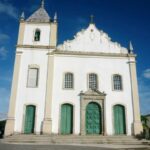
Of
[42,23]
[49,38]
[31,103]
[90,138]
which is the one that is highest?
[42,23]

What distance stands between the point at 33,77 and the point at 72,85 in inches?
143

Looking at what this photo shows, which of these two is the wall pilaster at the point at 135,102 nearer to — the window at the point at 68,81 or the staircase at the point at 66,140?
the staircase at the point at 66,140

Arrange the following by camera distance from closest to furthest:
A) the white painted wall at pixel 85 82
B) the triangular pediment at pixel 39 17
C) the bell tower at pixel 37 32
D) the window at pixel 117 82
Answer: the white painted wall at pixel 85 82
the window at pixel 117 82
the bell tower at pixel 37 32
the triangular pediment at pixel 39 17

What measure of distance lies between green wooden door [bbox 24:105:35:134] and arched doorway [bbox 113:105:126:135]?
724 centimetres

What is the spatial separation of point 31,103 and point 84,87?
496cm

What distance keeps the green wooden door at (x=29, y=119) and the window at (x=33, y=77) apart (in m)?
1.99

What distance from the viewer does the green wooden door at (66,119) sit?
19.4 meters

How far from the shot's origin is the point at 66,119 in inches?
773

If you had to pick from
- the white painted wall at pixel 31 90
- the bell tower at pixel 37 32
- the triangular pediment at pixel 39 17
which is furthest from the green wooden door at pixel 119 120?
the triangular pediment at pixel 39 17

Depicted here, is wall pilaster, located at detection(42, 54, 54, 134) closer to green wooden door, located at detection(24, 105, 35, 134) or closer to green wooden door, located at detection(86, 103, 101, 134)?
green wooden door, located at detection(24, 105, 35, 134)

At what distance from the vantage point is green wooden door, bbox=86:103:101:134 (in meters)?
19.6

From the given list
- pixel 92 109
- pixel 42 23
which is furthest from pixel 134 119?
pixel 42 23

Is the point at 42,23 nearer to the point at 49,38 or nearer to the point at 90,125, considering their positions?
the point at 49,38

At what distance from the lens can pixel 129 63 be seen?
21.5 m
